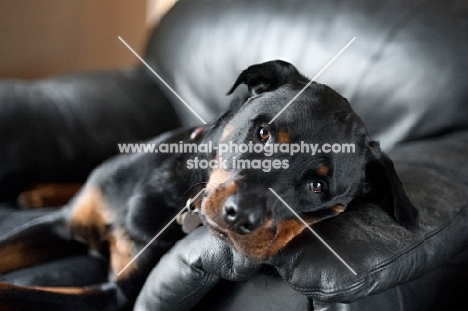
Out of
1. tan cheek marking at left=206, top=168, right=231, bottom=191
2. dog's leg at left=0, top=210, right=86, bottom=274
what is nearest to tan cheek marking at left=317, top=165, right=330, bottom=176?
tan cheek marking at left=206, top=168, right=231, bottom=191

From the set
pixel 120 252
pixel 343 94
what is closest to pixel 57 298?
pixel 120 252

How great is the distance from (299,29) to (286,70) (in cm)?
65

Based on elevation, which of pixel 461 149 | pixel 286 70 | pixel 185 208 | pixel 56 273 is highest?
pixel 286 70

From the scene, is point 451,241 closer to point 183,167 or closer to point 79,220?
point 183,167

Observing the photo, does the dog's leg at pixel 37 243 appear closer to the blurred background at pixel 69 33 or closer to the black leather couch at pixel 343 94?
the black leather couch at pixel 343 94

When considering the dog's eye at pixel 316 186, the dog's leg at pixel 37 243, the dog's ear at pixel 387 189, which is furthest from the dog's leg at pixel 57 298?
the dog's ear at pixel 387 189

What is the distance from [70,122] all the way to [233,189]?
1.10m

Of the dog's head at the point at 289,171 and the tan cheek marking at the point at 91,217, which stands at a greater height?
the dog's head at the point at 289,171

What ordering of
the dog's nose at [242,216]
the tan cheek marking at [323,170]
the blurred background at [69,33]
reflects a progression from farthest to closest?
the blurred background at [69,33]
the tan cheek marking at [323,170]
the dog's nose at [242,216]

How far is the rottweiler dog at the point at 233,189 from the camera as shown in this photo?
3.97ft

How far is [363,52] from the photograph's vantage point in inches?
71.6

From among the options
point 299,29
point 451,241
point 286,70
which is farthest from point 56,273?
point 299,29

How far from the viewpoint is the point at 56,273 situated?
153cm

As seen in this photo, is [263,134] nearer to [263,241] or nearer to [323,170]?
[323,170]
